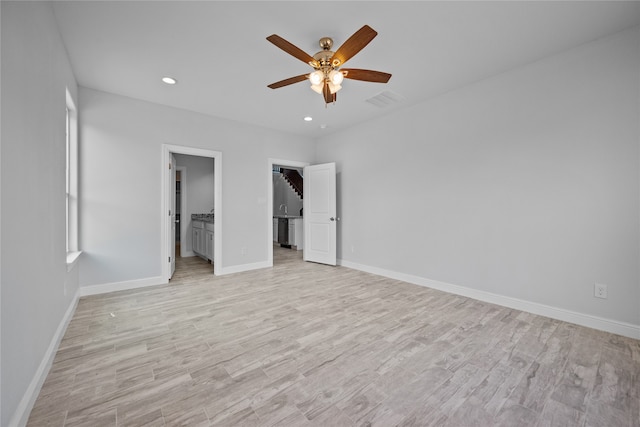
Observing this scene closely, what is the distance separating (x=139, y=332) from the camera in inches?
96.5

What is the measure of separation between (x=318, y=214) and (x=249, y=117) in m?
2.32

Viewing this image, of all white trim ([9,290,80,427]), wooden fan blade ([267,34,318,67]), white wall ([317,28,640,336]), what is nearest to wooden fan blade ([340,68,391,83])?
wooden fan blade ([267,34,318,67])

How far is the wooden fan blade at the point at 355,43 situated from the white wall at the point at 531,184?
6.99ft

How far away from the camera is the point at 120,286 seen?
3.66 m

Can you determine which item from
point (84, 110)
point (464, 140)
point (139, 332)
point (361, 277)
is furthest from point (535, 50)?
point (84, 110)

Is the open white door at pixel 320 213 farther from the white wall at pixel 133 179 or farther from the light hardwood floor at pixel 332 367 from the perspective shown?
the light hardwood floor at pixel 332 367

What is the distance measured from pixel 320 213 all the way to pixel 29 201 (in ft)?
14.1

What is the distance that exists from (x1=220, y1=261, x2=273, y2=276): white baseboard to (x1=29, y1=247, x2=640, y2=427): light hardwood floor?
134 centimetres

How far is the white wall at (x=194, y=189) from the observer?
6.39 m

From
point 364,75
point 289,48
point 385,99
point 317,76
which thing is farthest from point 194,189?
point 364,75

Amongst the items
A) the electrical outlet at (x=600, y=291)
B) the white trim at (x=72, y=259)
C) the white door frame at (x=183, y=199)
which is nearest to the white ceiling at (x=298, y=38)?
the white trim at (x=72, y=259)

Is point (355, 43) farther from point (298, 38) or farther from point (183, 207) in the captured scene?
point (183, 207)

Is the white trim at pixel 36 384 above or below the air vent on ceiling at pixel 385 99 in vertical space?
below

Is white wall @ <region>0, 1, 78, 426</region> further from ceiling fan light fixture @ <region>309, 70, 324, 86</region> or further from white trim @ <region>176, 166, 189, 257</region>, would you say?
white trim @ <region>176, 166, 189, 257</region>
